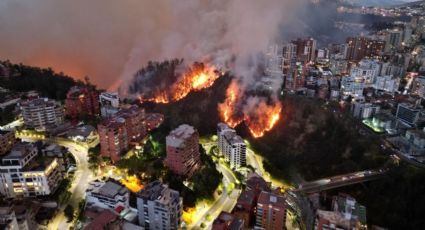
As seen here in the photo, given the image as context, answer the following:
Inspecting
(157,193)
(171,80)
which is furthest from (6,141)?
(171,80)

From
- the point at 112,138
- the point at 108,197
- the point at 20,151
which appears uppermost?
the point at 20,151

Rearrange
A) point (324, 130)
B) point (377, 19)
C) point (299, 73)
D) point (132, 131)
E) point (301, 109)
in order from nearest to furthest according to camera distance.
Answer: point (132, 131) → point (324, 130) → point (301, 109) → point (299, 73) → point (377, 19)

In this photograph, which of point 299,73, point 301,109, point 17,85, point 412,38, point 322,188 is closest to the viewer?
point 322,188

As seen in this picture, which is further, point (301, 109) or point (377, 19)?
point (377, 19)

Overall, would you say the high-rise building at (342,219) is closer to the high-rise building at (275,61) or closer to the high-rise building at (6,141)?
the high-rise building at (6,141)

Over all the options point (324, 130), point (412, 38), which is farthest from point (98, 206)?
point (412, 38)

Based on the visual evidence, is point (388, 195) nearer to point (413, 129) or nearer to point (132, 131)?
point (413, 129)

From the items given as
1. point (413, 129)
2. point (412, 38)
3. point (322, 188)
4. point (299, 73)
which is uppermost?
point (412, 38)

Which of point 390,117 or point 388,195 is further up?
point 390,117

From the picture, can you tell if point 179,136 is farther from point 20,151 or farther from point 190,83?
point 190,83
